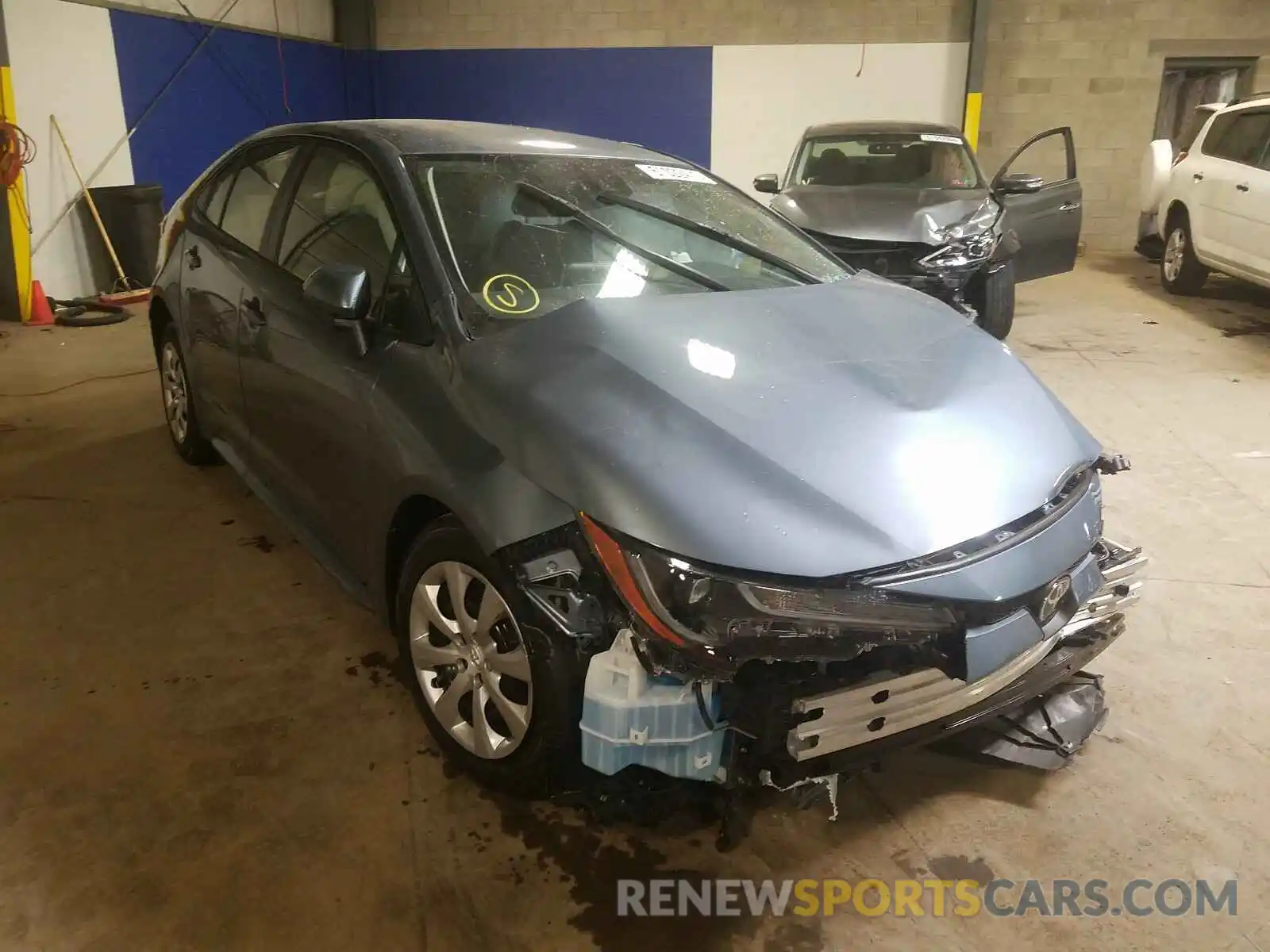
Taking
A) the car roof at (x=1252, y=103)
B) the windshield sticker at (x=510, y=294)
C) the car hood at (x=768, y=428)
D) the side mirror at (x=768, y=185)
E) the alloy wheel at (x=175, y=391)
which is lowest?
the alloy wheel at (x=175, y=391)

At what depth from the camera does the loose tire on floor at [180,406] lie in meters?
3.69

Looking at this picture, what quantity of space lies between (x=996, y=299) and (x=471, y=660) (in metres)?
4.60

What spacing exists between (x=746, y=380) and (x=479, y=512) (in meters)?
0.61

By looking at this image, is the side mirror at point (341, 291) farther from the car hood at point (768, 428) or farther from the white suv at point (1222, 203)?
the white suv at point (1222, 203)

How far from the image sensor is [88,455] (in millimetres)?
4074

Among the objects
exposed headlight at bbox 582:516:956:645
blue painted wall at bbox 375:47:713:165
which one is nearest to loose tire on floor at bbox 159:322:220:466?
exposed headlight at bbox 582:516:956:645

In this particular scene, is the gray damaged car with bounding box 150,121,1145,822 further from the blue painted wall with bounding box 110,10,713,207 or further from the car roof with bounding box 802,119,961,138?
the blue painted wall with bounding box 110,10,713,207

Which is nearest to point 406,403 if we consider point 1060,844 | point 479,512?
point 479,512

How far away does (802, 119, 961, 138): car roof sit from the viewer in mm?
6461

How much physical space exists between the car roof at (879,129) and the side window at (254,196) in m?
4.54

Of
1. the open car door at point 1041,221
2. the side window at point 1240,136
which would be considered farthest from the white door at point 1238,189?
the open car door at point 1041,221

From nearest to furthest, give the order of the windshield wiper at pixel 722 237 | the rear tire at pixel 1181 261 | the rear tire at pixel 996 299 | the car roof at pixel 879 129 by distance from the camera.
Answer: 1. the windshield wiper at pixel 722 237
2. the rear tire at pixel 996 299
3. the car roof at pixel 879 129
4. the rear tire at pixel 1181 261

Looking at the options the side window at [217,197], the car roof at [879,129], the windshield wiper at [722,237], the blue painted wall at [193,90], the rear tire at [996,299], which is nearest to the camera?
the windshield wiper at [722,237]

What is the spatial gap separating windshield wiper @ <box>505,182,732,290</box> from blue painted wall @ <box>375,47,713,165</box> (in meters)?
8.36
